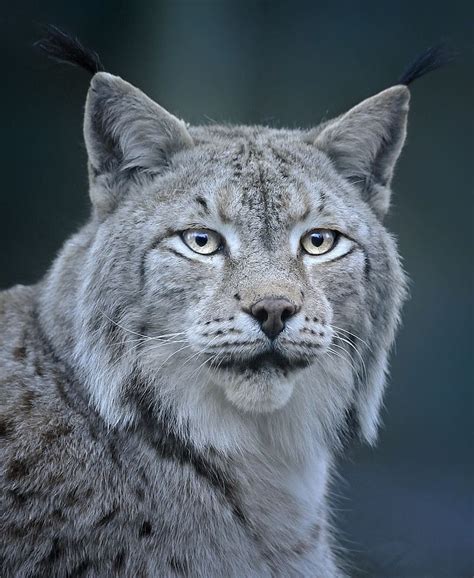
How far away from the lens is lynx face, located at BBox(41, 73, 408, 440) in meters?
2.67

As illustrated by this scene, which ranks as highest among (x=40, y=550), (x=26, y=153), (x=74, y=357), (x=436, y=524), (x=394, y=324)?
(x=26, y=153)

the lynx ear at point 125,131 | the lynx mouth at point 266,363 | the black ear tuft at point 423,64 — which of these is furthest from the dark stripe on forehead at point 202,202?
the black ear tuft at point 423,64

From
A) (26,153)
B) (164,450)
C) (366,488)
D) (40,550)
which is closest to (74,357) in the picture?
(164,450)

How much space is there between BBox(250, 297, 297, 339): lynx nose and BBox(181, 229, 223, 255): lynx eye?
1.20 ft

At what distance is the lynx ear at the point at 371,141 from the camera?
3.16m

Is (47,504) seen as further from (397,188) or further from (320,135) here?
(397,188)

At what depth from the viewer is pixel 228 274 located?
2.73 meters

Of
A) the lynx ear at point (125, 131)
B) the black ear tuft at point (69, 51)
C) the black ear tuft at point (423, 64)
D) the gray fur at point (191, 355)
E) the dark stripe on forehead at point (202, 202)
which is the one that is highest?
the black ear tuft at point (423, 64)

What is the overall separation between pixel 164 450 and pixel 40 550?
1.69 ft

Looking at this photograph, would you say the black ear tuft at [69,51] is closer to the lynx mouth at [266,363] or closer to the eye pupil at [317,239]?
the eye pupil at [317,239]

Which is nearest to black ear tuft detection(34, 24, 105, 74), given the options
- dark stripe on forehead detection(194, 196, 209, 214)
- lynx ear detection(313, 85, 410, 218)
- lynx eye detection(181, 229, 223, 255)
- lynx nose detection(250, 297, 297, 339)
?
dark stripe on forehead detection(194, 196, 209, 214)

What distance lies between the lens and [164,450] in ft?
9.45

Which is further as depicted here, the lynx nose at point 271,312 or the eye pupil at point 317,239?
the eye pupil at point 317,239

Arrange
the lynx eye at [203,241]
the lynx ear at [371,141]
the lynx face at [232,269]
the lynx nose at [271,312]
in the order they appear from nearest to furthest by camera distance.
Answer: the lynx nose at [271,312] → the lynx face at [232,269] → the lynx eye at [203,241] → the lynx ear at [371,141]
